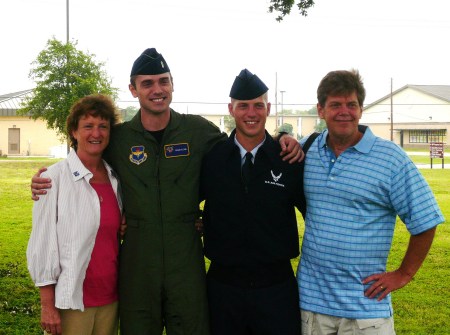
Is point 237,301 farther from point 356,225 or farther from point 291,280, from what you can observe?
point 356,225

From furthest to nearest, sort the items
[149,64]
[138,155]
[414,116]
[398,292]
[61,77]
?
[414,116] → [61,77] → [398,292] → [149,64] → [138,155]

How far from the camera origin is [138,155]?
3438mm

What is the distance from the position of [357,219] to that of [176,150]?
123cm

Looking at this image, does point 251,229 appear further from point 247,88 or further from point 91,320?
Answer: point 91,320

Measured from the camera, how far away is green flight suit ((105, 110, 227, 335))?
3.32 meters

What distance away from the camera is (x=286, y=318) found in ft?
10.3

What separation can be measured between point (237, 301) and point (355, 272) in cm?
71

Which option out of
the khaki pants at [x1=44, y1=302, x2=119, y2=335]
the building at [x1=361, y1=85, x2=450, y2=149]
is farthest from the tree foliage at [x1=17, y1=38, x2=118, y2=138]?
the building at [x1=361, y1=85, x2=450, y2=149]

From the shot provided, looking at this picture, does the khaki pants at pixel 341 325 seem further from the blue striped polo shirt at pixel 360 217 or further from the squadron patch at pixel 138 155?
the squadron patch at pixel 138 155

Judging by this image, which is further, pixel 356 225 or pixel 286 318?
pixel 286 318

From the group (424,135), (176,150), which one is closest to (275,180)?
(176,150)

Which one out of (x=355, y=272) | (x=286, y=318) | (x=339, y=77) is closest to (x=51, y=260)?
(x=286, y=318)

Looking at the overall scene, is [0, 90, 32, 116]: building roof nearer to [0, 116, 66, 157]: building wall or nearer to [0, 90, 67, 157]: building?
[0, 90, 67, 157]: building

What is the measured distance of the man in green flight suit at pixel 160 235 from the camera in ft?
10.9
